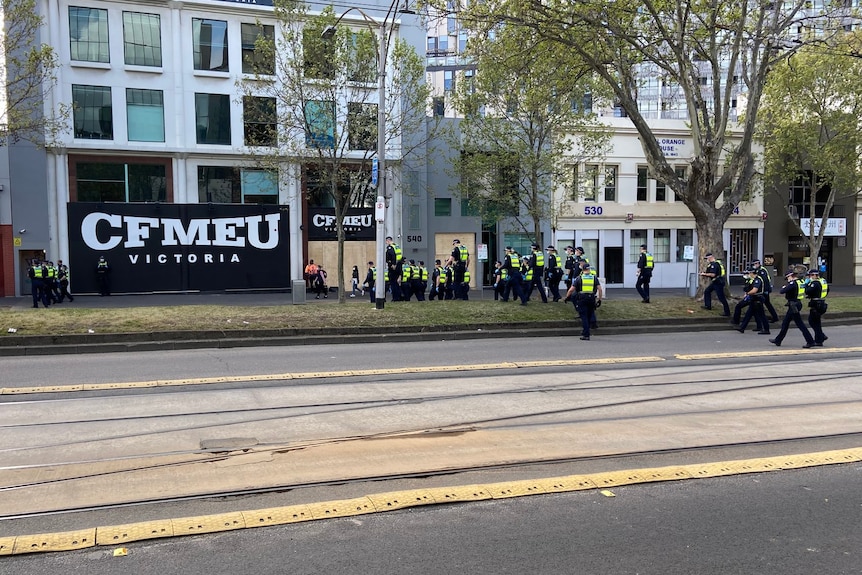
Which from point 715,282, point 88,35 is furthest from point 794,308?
point 88,35

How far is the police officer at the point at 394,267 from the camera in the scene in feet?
73.3

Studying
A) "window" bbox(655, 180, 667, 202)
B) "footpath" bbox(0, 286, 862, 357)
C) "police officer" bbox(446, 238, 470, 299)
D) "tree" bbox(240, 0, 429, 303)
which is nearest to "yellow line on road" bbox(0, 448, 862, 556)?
"footpath" bbox(0, 286, 862, 357)

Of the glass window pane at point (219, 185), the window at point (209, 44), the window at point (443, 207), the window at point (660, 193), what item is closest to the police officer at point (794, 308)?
the window at point (443, 207)

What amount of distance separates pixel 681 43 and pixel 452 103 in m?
12.3

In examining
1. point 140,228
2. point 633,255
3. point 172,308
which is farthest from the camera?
point 633,255

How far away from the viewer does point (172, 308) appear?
1709cm

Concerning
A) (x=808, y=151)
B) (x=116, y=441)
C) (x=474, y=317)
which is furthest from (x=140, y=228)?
(x=808, y=151)

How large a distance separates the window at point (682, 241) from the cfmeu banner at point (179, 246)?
2132 cm

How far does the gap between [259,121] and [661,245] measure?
887 inches

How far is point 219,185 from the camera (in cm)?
3192

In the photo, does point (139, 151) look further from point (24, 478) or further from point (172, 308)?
point (24, 478)

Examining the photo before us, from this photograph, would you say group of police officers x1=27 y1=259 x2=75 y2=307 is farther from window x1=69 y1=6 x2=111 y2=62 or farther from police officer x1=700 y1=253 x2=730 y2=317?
police officer x1=700 y1=253 x2=730 y2=317

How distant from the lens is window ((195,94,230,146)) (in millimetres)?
31266

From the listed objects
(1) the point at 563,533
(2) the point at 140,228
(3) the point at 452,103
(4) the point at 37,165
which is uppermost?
(3) the point at 452,103
